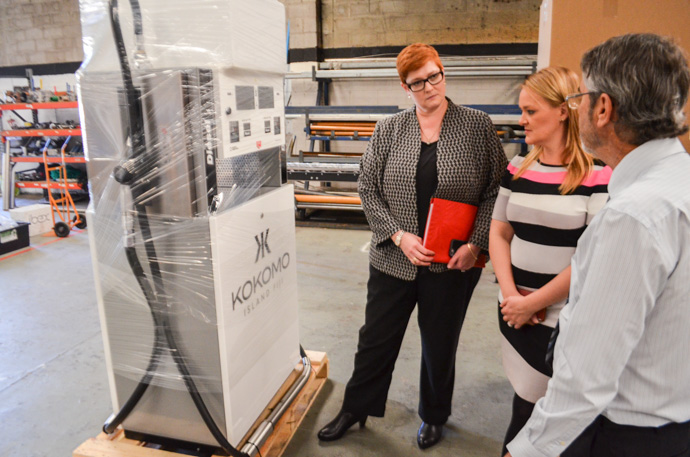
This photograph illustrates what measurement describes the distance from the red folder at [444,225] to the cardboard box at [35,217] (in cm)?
477

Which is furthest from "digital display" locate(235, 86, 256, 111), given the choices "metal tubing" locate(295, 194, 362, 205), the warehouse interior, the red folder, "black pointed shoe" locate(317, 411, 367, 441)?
"metal tubing" locate(295, 194, 362, 205)

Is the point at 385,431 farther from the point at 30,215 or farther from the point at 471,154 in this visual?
the point at 30,215

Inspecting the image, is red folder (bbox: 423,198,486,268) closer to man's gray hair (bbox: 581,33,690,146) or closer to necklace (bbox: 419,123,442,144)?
necklace (bbox: 419,123,442,144)

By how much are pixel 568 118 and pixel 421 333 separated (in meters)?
0.91

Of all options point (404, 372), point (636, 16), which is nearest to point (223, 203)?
point (404, 372)

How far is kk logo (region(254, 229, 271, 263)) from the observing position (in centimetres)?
167

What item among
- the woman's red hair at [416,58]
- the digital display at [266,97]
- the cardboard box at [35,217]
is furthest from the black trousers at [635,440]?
the cardboard box at [35,217]

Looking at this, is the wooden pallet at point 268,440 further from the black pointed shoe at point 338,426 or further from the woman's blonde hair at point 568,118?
the woman's blonde hair at point 568,118

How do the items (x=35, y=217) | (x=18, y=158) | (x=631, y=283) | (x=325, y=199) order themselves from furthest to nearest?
1. (x=18, y=158)
2. (x=325, y=199)
3. (x=35, y=217)
4. (x=631, y=283)

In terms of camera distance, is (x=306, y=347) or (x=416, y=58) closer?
(x=416, y=58)

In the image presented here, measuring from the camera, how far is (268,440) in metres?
1.74

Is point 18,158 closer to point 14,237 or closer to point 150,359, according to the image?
point 14,237

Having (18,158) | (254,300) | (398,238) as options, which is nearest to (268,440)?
(254,300)

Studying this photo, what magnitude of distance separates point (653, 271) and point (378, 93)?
5.66 m
